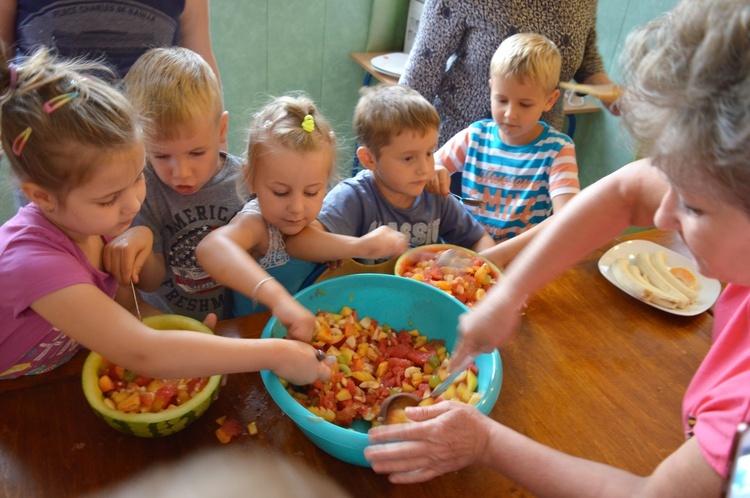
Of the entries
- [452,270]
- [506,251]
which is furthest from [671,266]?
[452,270]

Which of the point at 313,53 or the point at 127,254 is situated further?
the point at 313,53

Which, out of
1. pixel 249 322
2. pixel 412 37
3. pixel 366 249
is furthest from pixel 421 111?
pixel 412 37

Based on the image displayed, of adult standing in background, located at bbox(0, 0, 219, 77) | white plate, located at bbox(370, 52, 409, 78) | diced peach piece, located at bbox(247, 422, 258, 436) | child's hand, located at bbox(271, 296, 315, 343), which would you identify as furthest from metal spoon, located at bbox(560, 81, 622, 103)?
white plate, located at bbox(370, 52, 409, 78)

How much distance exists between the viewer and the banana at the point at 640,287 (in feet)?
4.46

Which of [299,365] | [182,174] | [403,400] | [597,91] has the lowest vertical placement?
[403,400]

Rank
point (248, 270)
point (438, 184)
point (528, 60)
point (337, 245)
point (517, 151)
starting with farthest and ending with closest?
point (517, 151) → point (528, 60) → point (438, 184) → point (337, 245) → point (248, 270)

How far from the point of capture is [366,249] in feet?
4.51

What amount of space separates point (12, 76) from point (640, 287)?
1.44m

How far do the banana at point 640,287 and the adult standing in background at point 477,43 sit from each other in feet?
3.19

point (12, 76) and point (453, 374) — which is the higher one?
point (12, 76)

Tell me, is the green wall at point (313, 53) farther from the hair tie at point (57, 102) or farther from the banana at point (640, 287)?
the hair tie at point (57, 102)

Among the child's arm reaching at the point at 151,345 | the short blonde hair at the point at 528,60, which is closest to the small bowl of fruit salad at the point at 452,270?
the child's arm reaching at the point at 151,345

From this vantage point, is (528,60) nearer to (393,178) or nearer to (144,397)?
(393,178)

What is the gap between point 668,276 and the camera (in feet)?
4.76
